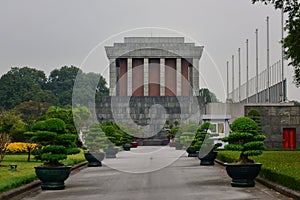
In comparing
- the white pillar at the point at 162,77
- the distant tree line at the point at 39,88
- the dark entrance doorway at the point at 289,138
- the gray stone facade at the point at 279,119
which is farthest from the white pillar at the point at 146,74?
the dark entrance doorway at the point at 289,138

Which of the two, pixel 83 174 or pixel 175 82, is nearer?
pixel 83 174

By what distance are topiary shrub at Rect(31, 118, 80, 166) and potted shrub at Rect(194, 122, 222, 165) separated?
1020 centimetres

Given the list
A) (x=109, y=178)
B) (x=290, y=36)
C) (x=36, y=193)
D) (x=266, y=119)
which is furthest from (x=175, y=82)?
(x=36, y=193)

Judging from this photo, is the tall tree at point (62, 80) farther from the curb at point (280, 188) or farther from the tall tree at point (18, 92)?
the curb at point (280, 188)

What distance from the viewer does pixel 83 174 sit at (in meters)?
21.1

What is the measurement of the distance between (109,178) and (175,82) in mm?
56577

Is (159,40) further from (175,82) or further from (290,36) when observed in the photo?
(290,36)

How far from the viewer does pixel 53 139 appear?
53.8 ft

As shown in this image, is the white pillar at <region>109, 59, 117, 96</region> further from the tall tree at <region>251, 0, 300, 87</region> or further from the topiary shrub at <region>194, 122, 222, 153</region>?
the tall tree at <region>251, 0, 300, 87</region>

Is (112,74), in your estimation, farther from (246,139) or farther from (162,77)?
(246,139)

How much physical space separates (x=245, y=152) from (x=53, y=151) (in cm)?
524

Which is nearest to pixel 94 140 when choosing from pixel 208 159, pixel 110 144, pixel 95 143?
pixel 95 143

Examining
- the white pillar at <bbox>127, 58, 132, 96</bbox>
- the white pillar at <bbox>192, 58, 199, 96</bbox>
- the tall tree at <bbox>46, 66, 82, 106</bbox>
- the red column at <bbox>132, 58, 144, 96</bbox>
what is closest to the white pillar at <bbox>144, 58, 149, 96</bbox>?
the red column at <bbox>132, 58, 144, 96</bbox>

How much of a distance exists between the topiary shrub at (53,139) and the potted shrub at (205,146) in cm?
1020
